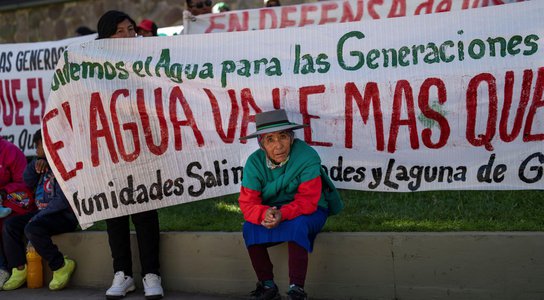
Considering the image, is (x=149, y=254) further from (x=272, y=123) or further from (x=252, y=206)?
(x=272, y=123)

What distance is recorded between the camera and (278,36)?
605cm

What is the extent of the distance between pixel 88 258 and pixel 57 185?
23.3 inches

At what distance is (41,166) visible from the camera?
21.0ft

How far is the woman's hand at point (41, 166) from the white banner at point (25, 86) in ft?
8.28

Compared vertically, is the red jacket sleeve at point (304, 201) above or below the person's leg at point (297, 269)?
above

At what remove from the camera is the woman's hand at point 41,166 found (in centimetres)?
639

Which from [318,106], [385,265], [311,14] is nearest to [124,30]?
[318,106]

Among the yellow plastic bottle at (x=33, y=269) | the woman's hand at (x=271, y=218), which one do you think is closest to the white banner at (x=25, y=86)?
the yellow plastic bottle at (x=33, y=269)

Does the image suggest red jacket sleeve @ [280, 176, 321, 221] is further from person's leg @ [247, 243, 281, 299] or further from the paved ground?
the paved ground

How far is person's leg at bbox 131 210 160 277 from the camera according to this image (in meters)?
5.76

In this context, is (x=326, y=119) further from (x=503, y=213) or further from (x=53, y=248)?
(x=53, y=248)

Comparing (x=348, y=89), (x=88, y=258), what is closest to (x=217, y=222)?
(x=88, y=258)

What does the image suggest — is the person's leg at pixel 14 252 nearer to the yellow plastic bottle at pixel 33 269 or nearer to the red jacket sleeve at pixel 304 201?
the yellow plastic bottle at pixel 33 269

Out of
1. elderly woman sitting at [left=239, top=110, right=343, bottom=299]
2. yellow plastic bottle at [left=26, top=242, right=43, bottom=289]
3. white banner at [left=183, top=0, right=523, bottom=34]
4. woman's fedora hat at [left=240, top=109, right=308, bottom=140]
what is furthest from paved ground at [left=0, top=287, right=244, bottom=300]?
white banner at [left=183, top=0, right=523, bottom=34]
